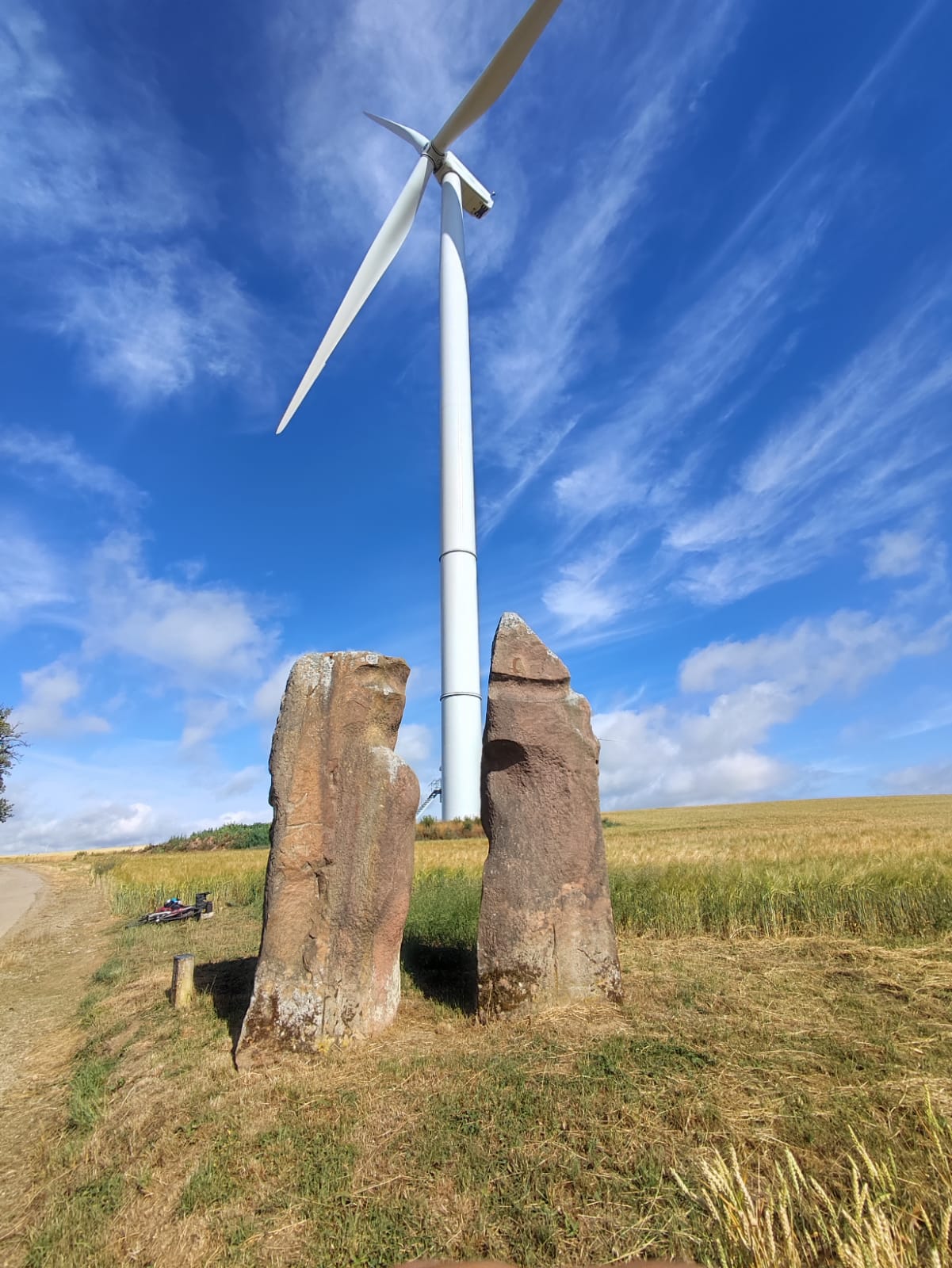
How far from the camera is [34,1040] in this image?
9.34 m

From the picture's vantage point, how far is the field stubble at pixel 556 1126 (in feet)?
13.9

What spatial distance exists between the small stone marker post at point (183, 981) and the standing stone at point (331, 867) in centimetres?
230

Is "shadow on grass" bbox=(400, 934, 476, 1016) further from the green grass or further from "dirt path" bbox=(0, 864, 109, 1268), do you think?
"dirt path" bbox=(0, 864, 109, 1268)

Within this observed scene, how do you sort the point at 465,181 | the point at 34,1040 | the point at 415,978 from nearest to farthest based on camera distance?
the point at 34,1040 < the point at 415,978 < the point at 465,181

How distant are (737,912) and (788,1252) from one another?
897cm

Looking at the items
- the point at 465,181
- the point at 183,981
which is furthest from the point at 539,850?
the point at 465,181

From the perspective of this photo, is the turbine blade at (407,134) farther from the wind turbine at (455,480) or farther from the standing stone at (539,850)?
the standing stone at (539,850)

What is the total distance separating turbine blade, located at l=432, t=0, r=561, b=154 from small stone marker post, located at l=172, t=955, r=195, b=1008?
104ft

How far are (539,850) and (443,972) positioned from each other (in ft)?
10.1

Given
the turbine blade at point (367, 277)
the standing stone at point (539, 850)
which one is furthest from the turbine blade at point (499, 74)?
the standing stone at point (539, 850)

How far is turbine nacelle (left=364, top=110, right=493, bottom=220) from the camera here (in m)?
35.6

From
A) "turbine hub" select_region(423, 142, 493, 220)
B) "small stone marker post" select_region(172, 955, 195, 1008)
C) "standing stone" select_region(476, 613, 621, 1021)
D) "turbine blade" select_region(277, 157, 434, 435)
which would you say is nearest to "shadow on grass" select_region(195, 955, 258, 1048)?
"small stone marker post" select_region(172, 955, 195, 1008)

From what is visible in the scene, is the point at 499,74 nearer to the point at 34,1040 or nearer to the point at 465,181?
the point at 465,181

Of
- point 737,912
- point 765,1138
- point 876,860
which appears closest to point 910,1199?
point 765,1138
